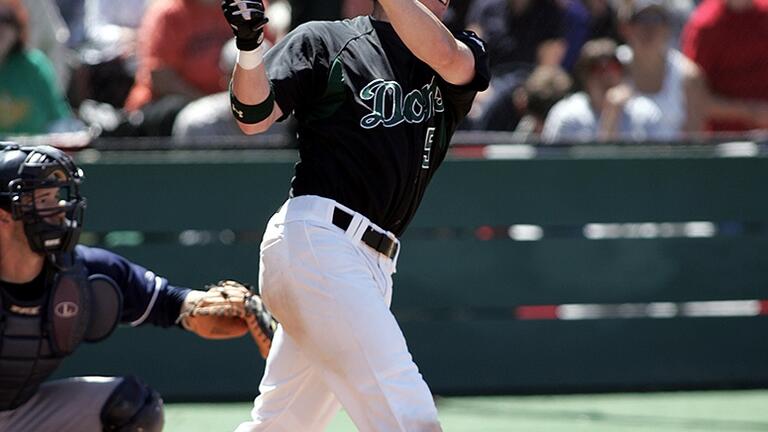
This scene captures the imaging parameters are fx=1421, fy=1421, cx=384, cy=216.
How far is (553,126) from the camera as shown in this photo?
24.7 ft

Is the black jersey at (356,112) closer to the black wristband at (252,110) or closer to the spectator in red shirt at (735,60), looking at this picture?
the black wristband at (252,110)

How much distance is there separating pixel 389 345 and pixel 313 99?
2.50 feet

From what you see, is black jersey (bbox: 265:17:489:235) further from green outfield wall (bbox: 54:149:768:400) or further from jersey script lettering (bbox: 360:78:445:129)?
green outfield wall (bbox: 54:149:768:400)

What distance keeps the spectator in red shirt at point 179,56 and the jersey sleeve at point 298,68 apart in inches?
134

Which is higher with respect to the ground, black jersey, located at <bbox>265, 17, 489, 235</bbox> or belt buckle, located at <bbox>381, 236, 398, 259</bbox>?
black jersey, located at <bbox>265, 17, 489, 235</bbox>

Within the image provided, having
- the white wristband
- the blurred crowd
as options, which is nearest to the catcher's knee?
the white wristband

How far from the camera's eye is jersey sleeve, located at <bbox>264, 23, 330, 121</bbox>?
4012mm

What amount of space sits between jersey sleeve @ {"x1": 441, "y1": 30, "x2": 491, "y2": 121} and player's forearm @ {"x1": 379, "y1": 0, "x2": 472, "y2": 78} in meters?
0.24

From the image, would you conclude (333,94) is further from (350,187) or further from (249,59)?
(249,59)

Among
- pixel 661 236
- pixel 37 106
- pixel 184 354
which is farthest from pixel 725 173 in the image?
pixel 37 106

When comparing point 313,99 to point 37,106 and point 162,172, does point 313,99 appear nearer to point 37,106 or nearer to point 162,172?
point 162,172

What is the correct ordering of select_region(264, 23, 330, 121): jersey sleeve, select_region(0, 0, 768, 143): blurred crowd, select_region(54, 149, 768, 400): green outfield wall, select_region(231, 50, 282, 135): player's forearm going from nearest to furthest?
select_region(231, 50, 282, 135): player's forearm → select_region(264, 23, 330, 121): jersey sleeve → select_region(54, 149, 768, 400): green outfield wall → select_region(0, 0, 768, 143): blurred crowd

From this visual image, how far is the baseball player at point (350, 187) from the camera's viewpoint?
391 cm

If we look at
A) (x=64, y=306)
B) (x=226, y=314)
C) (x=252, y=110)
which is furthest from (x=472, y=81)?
(x=64, y=306)
